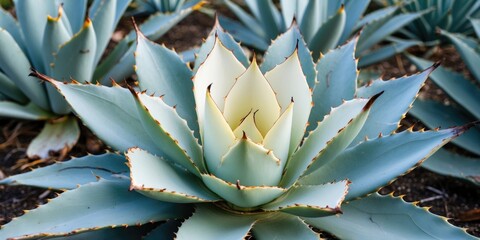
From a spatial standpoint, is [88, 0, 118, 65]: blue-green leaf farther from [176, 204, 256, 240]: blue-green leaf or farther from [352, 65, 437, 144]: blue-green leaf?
[352, 65, 437, 144]: blue-green leaf

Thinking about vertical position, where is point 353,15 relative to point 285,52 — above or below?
below

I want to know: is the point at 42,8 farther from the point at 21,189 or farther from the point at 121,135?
the point at 121,135

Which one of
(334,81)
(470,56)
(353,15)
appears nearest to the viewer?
(334,81)

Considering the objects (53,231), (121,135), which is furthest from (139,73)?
(53,231)

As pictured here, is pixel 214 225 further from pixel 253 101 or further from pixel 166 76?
pixel 166 76

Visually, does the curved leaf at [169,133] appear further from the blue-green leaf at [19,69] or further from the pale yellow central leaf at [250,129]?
the blue-green leaf at [19,69]

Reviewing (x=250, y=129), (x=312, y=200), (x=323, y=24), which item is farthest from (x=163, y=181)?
(x=323, y=24)

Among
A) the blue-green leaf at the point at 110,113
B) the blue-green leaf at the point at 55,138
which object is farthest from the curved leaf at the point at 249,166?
the blue-green leaf at the point at 55,138
